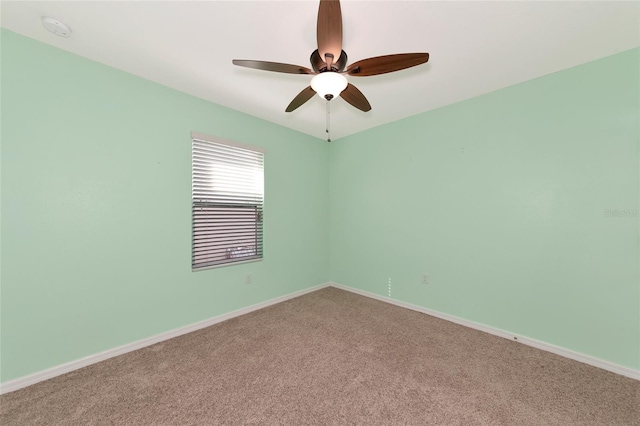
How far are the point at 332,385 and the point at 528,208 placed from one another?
8.12 ft

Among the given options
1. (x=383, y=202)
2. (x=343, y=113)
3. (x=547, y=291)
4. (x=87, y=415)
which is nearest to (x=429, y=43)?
(x=343, y=113)

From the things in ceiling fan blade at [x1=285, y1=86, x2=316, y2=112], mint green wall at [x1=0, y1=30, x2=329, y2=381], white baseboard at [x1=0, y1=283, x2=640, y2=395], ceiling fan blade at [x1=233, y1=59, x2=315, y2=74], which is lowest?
white baseboard at [x1=0, y1=283, x2=640, y2=395]

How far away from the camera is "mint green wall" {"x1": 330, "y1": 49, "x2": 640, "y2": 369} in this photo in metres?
1.92

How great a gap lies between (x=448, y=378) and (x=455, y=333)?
2.75 feet

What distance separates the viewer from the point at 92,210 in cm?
203

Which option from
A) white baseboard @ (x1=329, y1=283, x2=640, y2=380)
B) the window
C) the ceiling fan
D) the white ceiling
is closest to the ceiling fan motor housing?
the ceiling fan

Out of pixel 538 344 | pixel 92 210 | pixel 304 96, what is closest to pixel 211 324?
pixel 92 210

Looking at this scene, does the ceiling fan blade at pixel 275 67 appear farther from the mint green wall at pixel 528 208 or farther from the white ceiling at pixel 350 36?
the mint green wall at pixel 528 208

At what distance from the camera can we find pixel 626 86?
1.90 m

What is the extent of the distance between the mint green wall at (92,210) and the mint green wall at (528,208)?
240 cm

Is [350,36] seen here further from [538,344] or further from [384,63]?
[538,344]

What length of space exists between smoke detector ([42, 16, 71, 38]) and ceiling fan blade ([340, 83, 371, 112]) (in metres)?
2.07

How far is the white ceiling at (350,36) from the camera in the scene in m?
1.53

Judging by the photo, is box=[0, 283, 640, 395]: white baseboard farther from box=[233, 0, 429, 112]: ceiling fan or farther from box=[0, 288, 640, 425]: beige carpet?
box=[233, 0, 429, 112]: ceiling fan
